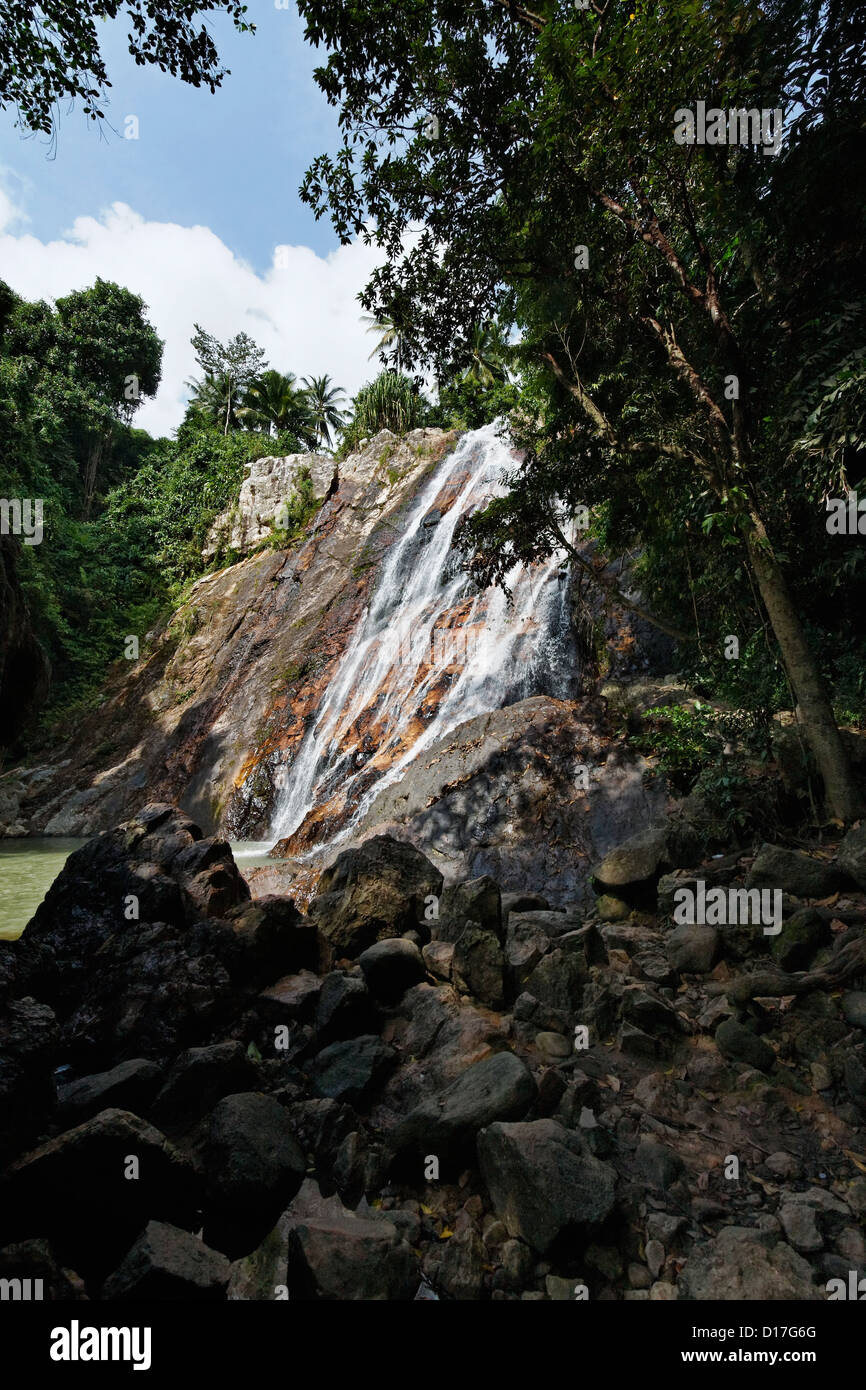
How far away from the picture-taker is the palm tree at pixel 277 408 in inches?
1316

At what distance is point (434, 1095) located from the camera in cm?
307

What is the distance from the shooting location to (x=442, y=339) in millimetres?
7168

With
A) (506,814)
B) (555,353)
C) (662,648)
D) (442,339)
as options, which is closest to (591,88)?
(442,339)

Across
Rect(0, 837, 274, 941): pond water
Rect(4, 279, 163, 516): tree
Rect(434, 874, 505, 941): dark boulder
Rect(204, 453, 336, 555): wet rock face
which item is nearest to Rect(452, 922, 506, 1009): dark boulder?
Rect(434, 874, 505, 941): dark boulder

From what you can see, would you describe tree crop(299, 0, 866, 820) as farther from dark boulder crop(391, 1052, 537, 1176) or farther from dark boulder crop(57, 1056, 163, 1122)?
dark boulder crop(57, 1056, 163, 1122)

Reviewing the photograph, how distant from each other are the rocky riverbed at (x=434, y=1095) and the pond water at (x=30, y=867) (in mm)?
4180

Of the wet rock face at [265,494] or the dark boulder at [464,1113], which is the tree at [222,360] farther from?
the dark boulder at [464,1113]

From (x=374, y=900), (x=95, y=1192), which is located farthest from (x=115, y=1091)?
(x=374, y=900)

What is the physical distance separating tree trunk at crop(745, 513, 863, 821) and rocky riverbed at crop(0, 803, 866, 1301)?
62cm

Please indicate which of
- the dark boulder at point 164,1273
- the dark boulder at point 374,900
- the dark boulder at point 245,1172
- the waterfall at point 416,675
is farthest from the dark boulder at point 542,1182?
the waterfall at point 416,675

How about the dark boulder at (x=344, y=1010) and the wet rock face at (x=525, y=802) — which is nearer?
the dark boulder at (x=344, y=1010)

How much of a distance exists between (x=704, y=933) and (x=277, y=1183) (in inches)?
130

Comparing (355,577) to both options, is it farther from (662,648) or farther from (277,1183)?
(277,1183)

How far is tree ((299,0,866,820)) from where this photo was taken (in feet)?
15.6
